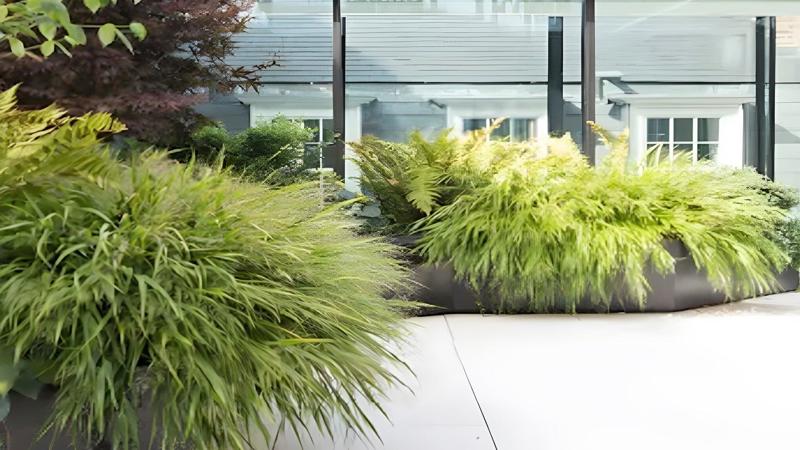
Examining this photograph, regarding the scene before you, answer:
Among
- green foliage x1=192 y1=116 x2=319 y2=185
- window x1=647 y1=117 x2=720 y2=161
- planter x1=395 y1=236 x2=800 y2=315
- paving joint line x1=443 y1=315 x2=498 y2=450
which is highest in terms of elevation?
window x1=647 y1=117 x2=720 y2=161

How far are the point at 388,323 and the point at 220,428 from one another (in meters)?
0.61

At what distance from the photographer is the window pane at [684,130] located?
16.8ft

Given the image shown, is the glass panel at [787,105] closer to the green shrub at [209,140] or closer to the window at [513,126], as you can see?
the window at [513,126]

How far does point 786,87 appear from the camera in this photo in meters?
5.36

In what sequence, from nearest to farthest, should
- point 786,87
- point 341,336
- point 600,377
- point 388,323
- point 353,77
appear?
point 341,336, point 388,323, point 600,377, point 353,77, point 786,87

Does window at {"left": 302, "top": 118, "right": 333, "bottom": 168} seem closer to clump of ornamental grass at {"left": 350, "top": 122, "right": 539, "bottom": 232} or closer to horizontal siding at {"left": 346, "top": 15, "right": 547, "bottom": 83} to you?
horizontal siding at {"left": 346, "top": 15, "right": 547, "bottom": 83}

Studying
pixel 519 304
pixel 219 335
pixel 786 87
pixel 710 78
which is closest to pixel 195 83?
pixel 519 304

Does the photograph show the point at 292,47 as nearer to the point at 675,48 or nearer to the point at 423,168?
the point at 423,168

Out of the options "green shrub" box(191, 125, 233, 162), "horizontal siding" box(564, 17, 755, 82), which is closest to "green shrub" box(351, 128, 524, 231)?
"green shrub" box(191, 125, 233, 162)

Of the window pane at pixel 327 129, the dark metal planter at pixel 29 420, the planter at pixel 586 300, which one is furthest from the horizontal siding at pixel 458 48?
the dark metal planter at pixel 29 420

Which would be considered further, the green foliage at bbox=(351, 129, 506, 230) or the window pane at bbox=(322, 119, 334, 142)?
the window pane at bbox=(322, 119, 334, 142)

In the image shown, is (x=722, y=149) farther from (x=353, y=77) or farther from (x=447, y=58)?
(x=353, y=77)

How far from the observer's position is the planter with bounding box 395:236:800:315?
3379 mm

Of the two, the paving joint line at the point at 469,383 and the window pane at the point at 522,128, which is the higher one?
the window pane at the point at 522,128
